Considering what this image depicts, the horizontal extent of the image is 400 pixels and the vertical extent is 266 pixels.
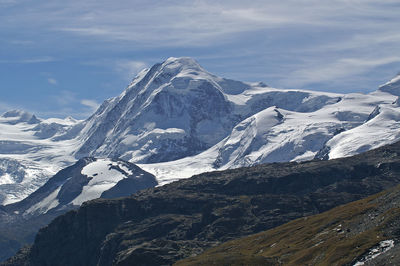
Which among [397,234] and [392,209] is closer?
[397,234]

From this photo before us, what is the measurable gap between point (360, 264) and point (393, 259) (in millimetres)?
18198

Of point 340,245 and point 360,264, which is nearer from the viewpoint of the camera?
point 360,264

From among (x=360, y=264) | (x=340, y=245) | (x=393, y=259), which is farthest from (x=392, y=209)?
(x=393, y=259)

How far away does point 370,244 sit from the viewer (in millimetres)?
177250

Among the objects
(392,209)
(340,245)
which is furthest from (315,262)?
(392,209)

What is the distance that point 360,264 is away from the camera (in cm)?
17275

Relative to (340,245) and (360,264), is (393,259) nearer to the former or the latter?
(360,264)

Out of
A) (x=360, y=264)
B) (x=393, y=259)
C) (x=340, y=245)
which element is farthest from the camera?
(x=340, y=245)

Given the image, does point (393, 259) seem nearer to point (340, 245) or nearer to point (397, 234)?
point (397, 234)

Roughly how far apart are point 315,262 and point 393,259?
42.8 meters

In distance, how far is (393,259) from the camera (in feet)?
509

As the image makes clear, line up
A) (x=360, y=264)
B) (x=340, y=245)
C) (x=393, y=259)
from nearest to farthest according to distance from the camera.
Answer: (x=393, y=259) < (x=360, y=264) < (x=340, y=245)

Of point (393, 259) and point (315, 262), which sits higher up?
point (393, 259)

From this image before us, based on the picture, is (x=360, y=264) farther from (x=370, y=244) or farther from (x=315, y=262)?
(x=315, y=262)
